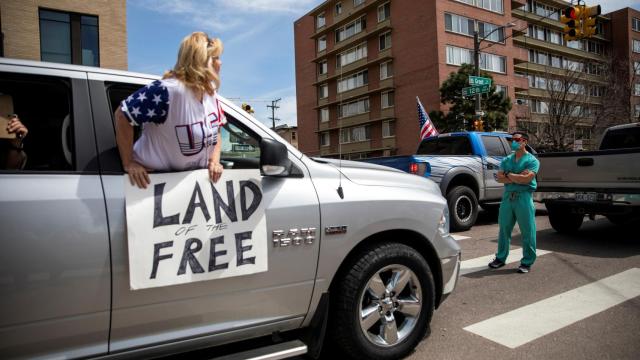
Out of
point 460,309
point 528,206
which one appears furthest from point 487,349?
point 528,206

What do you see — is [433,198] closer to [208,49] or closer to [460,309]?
[460,309]

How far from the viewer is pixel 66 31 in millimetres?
16453

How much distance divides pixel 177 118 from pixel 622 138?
9527 mm

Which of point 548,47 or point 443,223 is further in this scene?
point 548,47

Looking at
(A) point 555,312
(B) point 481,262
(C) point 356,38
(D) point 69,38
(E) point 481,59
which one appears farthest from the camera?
(C) point 356,38

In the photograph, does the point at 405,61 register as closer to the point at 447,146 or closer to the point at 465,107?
the point at 465,107

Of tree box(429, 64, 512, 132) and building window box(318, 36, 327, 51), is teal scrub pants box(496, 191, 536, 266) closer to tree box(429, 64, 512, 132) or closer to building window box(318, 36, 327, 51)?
tree box(429, 64, 512, 132)

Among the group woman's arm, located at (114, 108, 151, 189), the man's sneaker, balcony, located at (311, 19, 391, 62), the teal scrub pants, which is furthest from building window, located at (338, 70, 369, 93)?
woman's arm, located at (114, 108, 151, 189)

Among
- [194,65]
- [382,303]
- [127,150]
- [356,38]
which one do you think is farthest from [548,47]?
[127,150]

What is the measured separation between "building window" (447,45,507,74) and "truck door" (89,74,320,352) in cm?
3771

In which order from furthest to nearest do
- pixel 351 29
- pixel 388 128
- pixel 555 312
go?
pixel 351 29
pixel 388 128
pixel 555 312

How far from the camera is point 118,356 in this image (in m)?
2.21

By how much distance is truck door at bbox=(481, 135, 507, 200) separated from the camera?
9.51m

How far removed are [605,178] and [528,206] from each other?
2157mm
